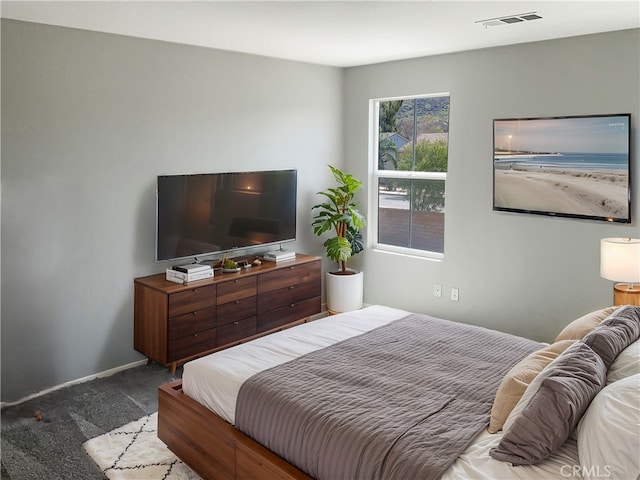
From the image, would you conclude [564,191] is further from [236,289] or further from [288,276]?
[236,289]

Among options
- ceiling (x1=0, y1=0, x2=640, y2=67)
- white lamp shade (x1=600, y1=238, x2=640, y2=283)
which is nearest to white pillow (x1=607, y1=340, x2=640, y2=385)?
white lamp shade (x1=600, y1=238, x2=640, y2=283)

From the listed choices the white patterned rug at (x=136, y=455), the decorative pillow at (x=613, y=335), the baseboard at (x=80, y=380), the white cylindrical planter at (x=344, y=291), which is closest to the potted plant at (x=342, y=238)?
the white cylindrical planter at (x=344, y=291)

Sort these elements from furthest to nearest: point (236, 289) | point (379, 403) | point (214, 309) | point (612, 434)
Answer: point (236, 289) < point (214, 309) < point (379, 403) < point (612, 434)

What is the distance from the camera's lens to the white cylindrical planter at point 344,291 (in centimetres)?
523

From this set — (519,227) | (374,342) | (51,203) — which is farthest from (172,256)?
(519,227)

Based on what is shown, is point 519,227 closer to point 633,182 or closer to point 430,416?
point 633,182

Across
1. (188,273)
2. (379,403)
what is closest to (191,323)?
(188,273)

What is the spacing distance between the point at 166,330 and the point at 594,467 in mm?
2911

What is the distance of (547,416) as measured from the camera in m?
1.87

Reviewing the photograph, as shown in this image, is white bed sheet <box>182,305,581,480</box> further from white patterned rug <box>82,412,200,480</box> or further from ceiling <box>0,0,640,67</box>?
ceiling <box>0,0,640,67</box>

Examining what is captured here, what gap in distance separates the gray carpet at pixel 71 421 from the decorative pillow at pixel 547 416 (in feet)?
6.52

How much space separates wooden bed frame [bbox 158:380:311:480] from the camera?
229 cm

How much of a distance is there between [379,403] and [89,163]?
2.62 meters

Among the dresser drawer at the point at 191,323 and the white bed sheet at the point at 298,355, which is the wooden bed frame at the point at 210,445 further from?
the dresser drawer at the point at 191,323
